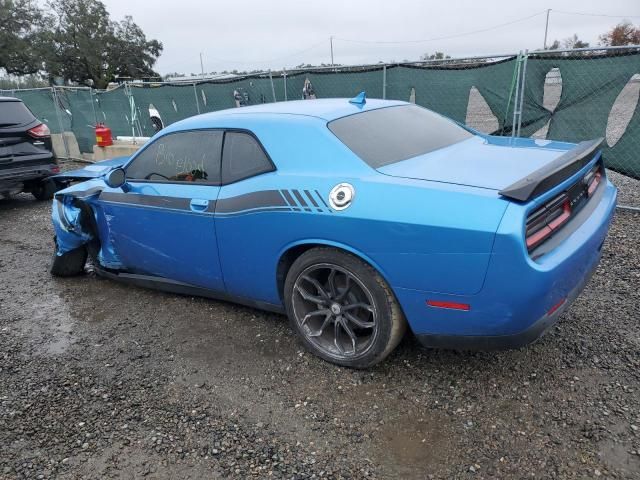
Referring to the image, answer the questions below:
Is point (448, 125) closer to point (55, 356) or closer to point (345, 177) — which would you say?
point (345, 177)

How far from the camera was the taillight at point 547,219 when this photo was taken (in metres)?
2.27

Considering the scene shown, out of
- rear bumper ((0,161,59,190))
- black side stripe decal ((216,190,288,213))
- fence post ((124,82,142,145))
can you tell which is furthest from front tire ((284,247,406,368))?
fence post ((124,82,142,145))

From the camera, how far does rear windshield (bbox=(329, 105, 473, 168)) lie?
288 centimetres

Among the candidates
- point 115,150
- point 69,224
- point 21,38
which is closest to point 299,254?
point 69,224

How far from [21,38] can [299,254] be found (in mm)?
51295

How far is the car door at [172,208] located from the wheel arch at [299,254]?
0.54m

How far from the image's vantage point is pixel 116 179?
374 centimetres

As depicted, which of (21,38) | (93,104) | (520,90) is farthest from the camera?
(21,38)

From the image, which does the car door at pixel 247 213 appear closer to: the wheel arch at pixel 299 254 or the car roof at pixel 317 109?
the wheel arch at pixel 299 254

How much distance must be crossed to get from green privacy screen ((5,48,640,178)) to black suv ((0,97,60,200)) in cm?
332

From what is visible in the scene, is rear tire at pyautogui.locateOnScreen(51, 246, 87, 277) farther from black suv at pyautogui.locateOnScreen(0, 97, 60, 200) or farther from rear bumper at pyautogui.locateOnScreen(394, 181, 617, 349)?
rear bumper at pyautogui.locateOnScreen(394, 181, 617, 349)

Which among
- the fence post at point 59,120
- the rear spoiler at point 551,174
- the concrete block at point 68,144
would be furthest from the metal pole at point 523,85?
the fence post at point 59,120

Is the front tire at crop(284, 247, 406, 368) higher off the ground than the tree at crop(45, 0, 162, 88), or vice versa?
the tree at crop(45, 0, 162, 88)

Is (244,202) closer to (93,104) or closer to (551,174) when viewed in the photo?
(551,174)
